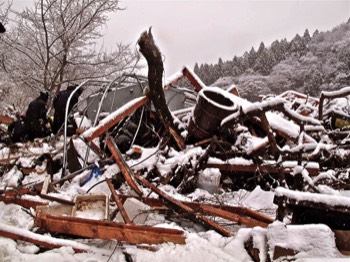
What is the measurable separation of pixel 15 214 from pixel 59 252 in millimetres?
A: 1062

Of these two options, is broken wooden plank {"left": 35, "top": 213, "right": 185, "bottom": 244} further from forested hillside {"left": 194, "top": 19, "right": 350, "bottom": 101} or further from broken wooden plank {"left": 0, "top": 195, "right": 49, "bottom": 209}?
forested hillside {"left": 194, "top": 19, "right": 350, "bottom": 101}

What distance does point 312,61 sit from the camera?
50.1 m

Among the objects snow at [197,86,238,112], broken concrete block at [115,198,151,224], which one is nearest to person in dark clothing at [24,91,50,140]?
snow at [197,86,238,112]

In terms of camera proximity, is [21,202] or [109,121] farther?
[109,121]

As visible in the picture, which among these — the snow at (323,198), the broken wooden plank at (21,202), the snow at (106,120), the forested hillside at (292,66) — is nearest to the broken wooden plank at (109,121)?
the snow at (106,120)

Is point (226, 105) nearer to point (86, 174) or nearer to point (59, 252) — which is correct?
point (86, 174)

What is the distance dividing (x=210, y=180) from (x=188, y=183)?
0.31 metres

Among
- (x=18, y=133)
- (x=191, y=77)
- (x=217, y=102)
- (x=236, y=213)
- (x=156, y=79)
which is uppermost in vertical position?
(x=191, y=77)

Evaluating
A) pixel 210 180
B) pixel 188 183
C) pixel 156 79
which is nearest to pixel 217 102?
pixel 156 79

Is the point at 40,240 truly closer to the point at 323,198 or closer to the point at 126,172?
the point at 126,172

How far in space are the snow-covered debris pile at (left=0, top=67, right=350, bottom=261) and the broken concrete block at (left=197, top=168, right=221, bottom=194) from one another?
0.05 ft

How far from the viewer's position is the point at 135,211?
3.13 meters

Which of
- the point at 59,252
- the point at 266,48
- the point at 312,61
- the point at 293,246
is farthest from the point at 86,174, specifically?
the point at 266,48

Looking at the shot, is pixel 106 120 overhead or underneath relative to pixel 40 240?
overhead
